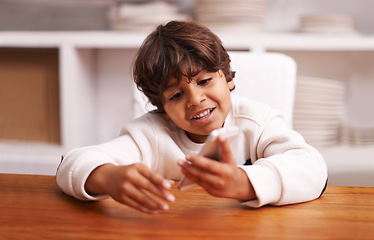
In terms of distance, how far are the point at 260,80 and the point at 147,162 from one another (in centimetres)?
48

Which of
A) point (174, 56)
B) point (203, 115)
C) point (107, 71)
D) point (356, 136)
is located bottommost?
point (356, 136)

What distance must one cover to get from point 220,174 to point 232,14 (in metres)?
1.39

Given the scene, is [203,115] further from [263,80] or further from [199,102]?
[263,80]

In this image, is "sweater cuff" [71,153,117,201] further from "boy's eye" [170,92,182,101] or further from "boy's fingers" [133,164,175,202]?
"boy's eye" [170,92,182,101]

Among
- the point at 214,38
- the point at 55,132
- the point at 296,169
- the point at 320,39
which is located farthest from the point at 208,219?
the point at 55,132

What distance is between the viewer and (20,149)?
210cm

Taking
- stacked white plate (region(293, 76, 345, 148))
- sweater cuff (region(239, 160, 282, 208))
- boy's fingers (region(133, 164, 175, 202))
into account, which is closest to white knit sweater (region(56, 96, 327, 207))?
sweater cuff (region(239, 160, 282, 208))

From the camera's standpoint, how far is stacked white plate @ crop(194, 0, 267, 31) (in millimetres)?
1854

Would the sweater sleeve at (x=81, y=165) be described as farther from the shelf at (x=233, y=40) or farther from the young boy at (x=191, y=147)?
the shelf at (x=233, y=40)

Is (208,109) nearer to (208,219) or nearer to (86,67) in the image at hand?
(208,219)

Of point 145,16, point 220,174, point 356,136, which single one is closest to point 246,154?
point 220,174

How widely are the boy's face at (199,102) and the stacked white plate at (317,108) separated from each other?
3.36ft

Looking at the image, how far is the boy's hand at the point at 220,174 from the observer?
0.57 m

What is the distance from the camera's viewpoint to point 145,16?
1.91 m
